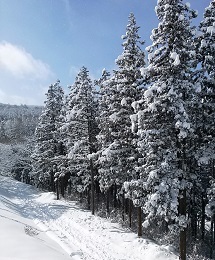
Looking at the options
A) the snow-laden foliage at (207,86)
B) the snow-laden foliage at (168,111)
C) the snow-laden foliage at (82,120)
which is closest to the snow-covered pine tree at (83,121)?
the snow-laden foliage at (82,120)

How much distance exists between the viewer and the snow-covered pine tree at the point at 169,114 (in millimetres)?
15266

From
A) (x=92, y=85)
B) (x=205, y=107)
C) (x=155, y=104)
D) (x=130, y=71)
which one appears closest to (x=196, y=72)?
(x=205, y=107)

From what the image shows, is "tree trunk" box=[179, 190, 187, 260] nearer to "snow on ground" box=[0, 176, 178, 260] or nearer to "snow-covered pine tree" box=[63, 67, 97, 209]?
"snow on ground" box=[0, 176, 178, 260]

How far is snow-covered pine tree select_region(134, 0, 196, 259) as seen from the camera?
601 inches

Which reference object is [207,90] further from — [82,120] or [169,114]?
[82,120]

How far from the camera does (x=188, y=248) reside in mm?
20359

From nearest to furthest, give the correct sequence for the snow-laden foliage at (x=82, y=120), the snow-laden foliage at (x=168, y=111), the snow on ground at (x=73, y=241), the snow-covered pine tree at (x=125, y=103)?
the snow on ground at (x=73, y=241), the snow-laden foliage at (x=168, y=111), the snow-covered pine tree at (x=125, y=103), the snow-laden foliage at (x=82, y=120)

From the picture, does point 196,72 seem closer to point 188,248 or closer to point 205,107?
point 205,107

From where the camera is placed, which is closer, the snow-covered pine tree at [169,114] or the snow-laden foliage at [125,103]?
A: the snow-covered pine tree at [169,114]

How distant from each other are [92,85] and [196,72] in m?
16.0

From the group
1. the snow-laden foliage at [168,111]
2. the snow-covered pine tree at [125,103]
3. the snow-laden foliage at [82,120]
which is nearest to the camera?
the snow-laden foliage at [168,111]

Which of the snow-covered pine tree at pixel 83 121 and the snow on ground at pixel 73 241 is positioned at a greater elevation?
the snow-covered pine tree at pixel 83 121

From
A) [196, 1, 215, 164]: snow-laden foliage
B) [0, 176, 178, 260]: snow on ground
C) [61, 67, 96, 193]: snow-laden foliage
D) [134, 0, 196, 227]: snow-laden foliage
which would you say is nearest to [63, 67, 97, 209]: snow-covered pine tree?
[61, 67, 96, 193]: snow-laden foliage

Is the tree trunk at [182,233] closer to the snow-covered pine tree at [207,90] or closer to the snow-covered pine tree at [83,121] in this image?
the snow-covered pine tree at [207,90]
